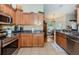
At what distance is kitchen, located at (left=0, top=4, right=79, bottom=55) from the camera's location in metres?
3.99

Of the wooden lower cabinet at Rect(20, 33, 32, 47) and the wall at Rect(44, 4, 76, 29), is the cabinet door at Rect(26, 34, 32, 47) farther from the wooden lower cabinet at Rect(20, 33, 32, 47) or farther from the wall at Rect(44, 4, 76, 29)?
the wall at Rect(44, 4, 76, 29)

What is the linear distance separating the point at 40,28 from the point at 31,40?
90 cm

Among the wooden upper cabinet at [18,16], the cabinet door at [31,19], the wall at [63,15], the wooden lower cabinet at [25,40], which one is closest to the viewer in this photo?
the wall at [63,15]

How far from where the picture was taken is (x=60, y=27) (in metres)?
4.06

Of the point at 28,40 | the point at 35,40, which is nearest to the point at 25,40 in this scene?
the point at 28,40

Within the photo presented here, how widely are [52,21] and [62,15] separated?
12.7 inches

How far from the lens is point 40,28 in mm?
6527

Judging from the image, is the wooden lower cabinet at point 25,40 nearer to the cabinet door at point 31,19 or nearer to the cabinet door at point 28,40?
the cabinet door at point 28,40

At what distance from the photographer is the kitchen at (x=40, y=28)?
399 cm

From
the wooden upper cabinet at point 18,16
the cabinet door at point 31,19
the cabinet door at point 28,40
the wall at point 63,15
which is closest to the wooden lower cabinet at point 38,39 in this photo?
the cabinet door at point 28,40

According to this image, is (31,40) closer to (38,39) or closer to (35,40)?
(35,40)
